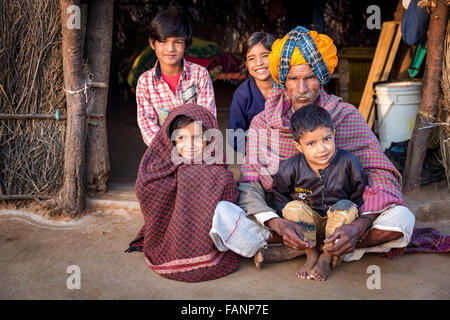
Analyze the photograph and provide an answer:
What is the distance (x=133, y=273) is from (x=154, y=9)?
6545 mm

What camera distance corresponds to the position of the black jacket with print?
2.67 m

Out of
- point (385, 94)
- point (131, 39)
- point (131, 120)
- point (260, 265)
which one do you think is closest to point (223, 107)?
point (131, 120)

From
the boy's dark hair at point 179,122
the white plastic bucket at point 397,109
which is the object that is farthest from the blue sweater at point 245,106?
the white plastic bucket at point 397,109

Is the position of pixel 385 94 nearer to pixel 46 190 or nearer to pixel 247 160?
pixel 247 160

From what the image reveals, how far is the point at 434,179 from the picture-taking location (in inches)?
A: 148

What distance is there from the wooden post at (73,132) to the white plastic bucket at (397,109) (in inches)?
103

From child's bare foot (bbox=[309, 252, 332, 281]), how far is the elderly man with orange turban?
0.06m

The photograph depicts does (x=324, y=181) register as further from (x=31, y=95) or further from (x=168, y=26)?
(x=31, y=95)

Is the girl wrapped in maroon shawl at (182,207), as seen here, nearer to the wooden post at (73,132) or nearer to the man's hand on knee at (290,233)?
the man's hand on knee at (290,233)

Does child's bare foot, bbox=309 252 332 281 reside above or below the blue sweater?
below

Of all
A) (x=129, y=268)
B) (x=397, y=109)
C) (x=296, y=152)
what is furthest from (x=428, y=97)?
(x=129, y=268)

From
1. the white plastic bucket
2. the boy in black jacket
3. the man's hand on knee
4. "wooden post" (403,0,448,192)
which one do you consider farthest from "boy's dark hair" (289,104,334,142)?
the white plastic bucket

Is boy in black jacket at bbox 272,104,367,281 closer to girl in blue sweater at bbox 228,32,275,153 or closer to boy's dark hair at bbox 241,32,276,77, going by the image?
girl in blue sweater at bbox 228,32,275,153

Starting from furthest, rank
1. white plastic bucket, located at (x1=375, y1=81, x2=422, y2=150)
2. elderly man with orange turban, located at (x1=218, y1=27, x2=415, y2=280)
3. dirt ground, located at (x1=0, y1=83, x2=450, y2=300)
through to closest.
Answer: white plastic bucket, located at (x1=375, y1=81, x2=422, y2=150) → elderly man with orange turban, located at (x1=218, y1=27, x2=415, y2=280) → dirt ground, located at (x1=0, y1=83, x2=450, y2=300)
